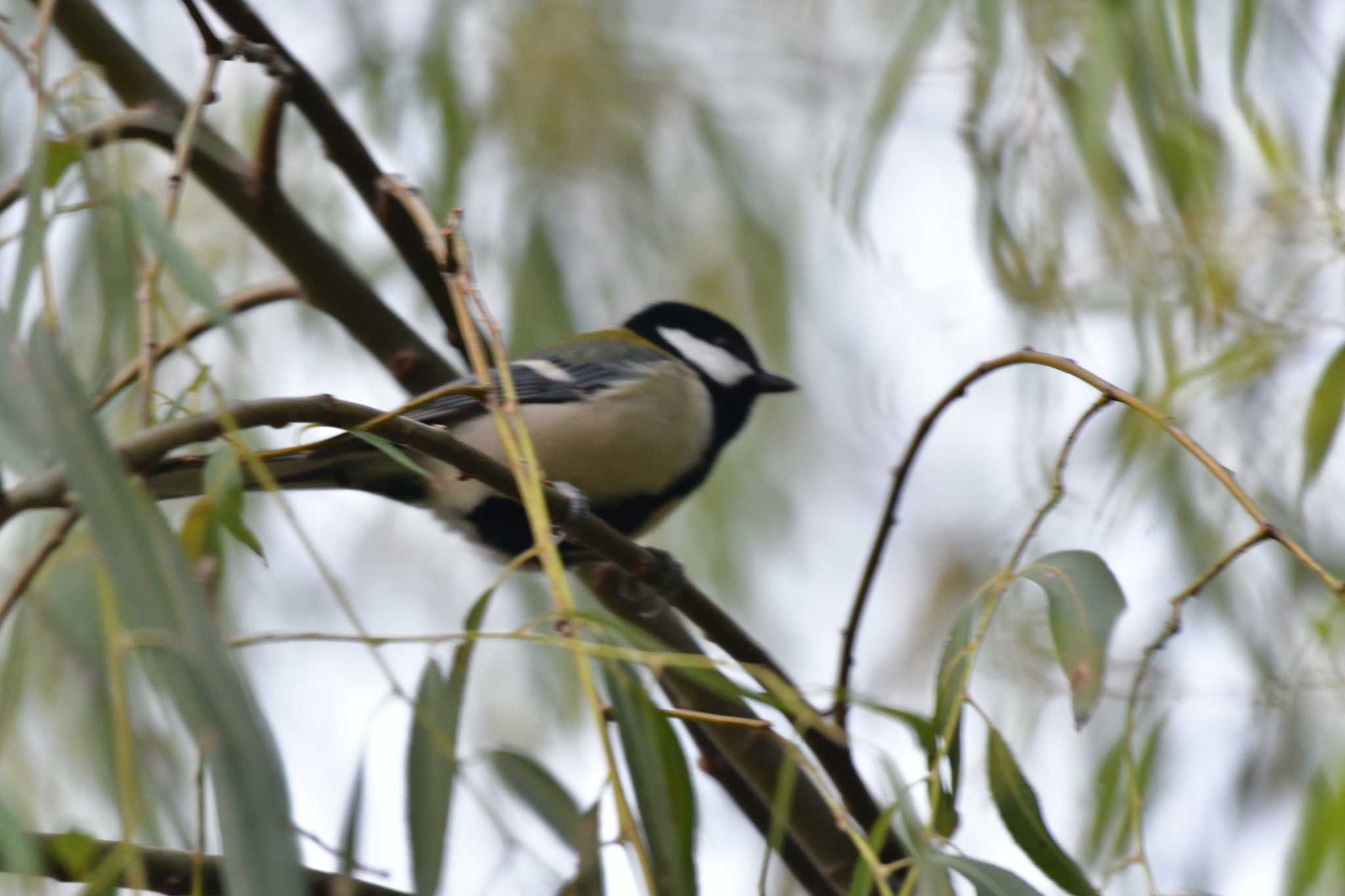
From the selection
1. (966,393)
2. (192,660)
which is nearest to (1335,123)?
(966,393)

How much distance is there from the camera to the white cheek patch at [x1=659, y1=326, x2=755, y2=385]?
229 centimetres

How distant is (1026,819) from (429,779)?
404 mm

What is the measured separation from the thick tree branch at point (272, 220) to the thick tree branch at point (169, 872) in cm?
68

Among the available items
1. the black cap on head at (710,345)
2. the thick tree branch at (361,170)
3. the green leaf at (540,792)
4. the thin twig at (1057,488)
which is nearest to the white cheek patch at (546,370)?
the black cap on head at (710,345)

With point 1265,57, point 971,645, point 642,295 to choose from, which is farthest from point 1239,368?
point 642,295

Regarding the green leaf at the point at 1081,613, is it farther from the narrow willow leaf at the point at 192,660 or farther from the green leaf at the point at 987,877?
the narrow willow leaf at the point at 192,660

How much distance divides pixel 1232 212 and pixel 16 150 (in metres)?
1.54

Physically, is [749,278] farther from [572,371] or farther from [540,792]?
[540,792]

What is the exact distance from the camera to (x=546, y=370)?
203cm

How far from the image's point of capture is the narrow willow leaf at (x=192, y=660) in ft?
2.07

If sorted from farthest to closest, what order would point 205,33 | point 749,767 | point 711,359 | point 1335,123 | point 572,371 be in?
point 711,359 < point 572,371 < point 749,767 < point 1335,123 < point 205,33

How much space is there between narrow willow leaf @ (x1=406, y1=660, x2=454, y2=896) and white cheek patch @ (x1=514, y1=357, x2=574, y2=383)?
103 cm

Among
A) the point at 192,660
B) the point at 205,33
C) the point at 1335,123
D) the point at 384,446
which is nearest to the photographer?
the point at 192,660

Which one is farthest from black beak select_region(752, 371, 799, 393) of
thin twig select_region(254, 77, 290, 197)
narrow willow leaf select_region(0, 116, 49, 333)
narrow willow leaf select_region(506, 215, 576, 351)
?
Result: narrow willow leaf select_region(0, 116, 49, 333)
